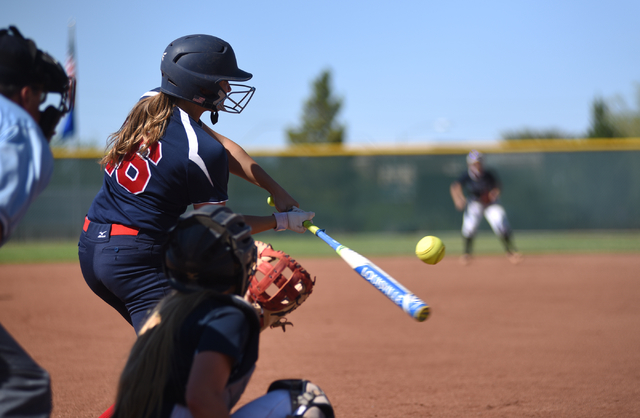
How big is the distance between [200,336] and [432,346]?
4092 millimetres

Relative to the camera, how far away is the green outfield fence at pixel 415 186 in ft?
60.0

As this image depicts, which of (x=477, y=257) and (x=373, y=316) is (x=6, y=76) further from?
(x=477, y=257)

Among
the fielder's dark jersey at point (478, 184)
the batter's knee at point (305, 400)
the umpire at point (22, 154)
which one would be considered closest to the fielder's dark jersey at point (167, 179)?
the umpire at point (22, 154)

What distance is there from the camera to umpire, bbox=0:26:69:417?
5.39 feet

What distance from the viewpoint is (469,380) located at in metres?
4.43

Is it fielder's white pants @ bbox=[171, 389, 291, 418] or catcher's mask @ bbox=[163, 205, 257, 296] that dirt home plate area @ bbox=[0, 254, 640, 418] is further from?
catcher's mask @ bbox=[163, 205, 257, 296]

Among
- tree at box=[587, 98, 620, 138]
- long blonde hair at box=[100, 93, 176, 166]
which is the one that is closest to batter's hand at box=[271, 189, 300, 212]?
long blonde hair at box=[100, 93, 176, 166]

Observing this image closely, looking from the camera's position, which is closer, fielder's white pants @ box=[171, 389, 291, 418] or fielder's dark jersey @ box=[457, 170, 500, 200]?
fielder's white pants @ box=[171, 389, 291, 418]

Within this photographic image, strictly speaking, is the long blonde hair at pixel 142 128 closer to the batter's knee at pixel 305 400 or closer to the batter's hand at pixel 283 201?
the batter's hand at pixel 283 201

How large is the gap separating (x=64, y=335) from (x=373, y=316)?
11.5 feet

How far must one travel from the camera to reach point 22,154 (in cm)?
167

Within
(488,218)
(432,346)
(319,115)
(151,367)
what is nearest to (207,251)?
(151,367)

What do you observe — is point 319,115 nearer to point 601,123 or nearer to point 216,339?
point 601,123

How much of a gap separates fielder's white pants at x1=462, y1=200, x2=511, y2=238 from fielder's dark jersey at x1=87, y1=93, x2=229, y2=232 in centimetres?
1056
